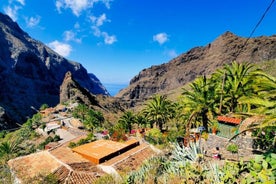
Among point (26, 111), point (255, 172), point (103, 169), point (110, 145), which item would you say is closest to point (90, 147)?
point (110, 145)

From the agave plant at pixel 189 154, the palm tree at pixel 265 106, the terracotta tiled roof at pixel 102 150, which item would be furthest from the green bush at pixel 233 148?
the terracotta tiled roof at pixel 102 150

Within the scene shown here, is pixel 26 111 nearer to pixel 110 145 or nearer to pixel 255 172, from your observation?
pixel 110 145

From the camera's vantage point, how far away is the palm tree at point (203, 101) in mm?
Answer: 25966

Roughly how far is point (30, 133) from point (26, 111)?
11419 centimetres

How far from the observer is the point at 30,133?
215ft

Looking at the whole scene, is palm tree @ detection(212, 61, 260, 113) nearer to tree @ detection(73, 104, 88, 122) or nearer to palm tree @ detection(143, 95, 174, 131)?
palm tree @ detection(143, 95, 174, 131)

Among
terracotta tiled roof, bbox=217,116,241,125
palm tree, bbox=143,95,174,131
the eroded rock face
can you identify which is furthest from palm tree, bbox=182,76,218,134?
the eroded rock face

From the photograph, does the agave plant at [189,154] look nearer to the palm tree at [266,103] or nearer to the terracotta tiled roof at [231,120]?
the palm tree at [266,103]

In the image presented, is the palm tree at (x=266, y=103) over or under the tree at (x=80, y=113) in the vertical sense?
over

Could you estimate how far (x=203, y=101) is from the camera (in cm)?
2642

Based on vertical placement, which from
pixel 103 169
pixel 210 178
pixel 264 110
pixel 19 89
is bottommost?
pixel 103 169

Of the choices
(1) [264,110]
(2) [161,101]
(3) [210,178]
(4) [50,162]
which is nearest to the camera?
(3) [210,178]

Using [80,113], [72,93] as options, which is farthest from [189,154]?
[72,93]

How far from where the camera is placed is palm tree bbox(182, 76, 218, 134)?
26.0m
